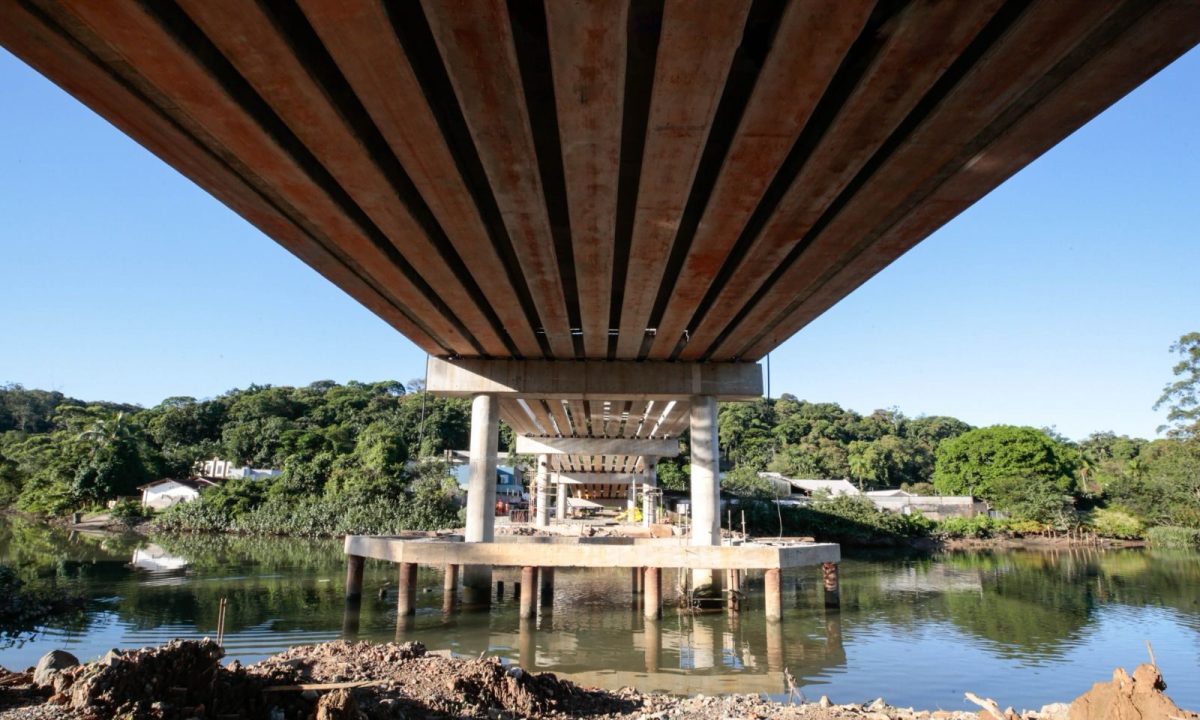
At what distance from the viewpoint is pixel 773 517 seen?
47438mm

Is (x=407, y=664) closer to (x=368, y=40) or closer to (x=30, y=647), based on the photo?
(x=368, y=40)

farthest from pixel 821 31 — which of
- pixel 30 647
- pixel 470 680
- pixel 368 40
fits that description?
pixel 30 647

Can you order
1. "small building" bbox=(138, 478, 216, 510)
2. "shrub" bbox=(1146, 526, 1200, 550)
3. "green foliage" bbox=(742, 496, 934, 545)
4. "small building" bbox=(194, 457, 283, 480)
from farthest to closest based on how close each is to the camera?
"small building" bbox=(194, 457, 283, 480)
"small building" bbox=(138, 478, 216, 510)
"green foliage" bbox=(742, 496, 934, 545)
"shrub" bbox=(1146, 526, 1200, 550)

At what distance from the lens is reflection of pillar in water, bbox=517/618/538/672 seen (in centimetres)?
1391

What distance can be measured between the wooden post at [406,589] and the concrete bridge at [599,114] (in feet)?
26.1

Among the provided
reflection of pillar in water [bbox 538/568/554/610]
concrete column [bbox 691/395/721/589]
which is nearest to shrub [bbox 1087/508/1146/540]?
A: concrete column [bbox 691/395/721/589]

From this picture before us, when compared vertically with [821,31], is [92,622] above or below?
below

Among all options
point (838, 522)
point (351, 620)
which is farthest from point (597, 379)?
point (838, 522)

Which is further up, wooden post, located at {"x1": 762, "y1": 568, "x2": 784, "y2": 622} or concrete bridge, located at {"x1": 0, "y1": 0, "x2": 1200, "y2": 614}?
concrete bridge, located at {"x1": 0, "y1": 0, "x2": 1200, "y2": 614}

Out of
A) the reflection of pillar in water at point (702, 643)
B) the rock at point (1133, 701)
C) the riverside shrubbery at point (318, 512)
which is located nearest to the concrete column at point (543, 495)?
the riverside shrubbery at point (318, 512)

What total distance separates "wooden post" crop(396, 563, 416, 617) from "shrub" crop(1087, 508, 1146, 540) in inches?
2217

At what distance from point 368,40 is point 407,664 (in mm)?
8549

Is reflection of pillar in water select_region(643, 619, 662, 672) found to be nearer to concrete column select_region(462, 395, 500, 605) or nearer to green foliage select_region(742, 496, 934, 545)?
concrete column select_region(462, 395, 500, 605)

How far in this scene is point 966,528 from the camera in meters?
51.8
